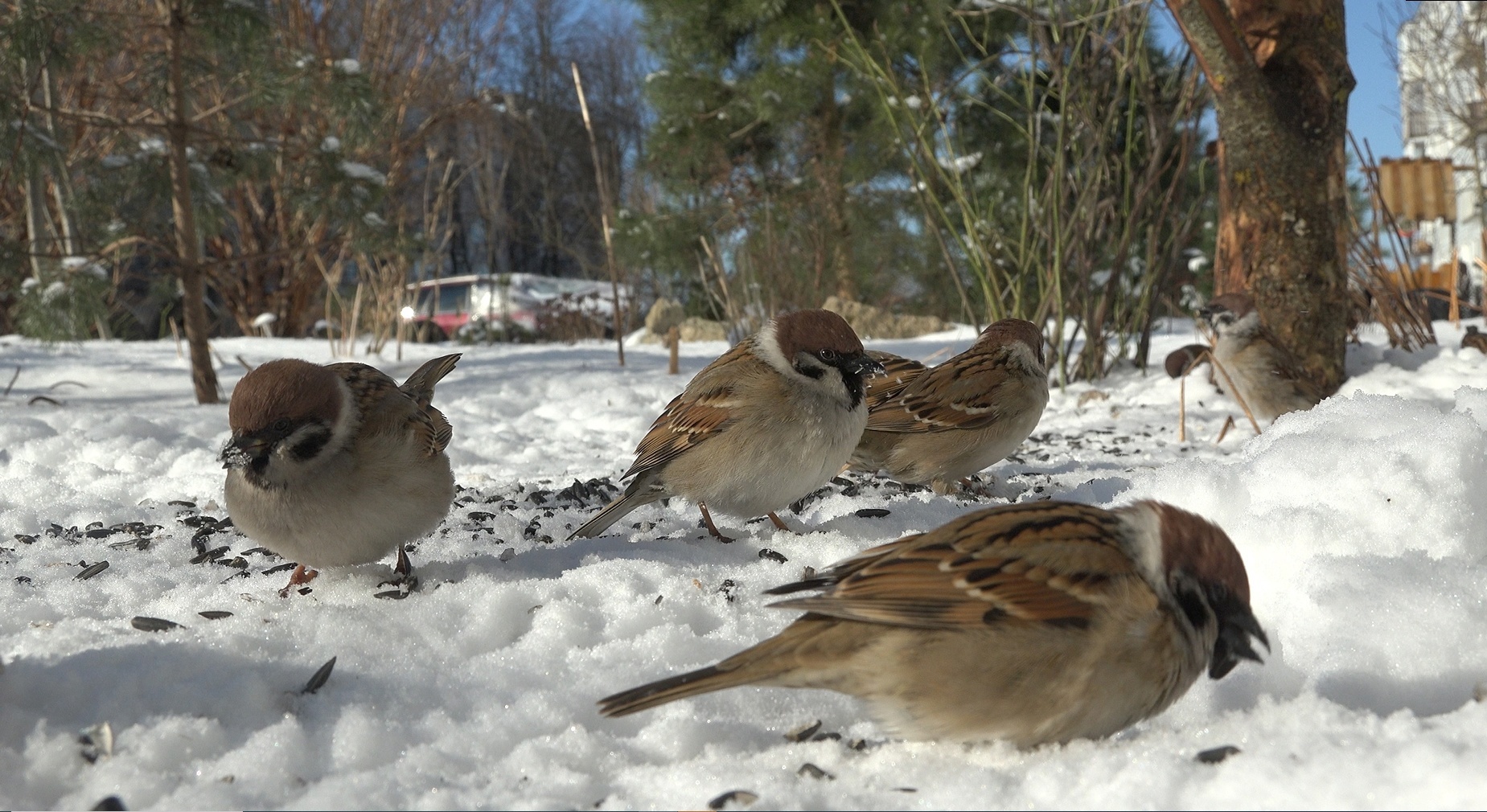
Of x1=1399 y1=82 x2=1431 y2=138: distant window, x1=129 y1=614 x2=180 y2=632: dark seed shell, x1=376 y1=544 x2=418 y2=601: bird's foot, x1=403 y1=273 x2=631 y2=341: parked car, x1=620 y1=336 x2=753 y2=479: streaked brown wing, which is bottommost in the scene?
x1=376 y1=544 x2=418 y2=601: bird's foot

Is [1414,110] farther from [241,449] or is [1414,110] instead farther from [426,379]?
[241,449]

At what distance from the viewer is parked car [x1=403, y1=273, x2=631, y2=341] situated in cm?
1570

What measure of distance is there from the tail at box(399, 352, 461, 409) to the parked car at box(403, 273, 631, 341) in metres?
10.8

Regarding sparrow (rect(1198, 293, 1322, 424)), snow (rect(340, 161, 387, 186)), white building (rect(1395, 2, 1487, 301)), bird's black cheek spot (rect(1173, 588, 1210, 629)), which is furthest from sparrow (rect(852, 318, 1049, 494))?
white building (rect(1395, 2, 1487, 301))

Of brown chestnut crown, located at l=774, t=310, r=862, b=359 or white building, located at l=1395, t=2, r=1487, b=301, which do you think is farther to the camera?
white building, located at l=1395, t=2, r=1487, b=301

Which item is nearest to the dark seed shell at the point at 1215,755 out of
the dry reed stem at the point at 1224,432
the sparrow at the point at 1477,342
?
the dry reed stem at the point at 1224,432

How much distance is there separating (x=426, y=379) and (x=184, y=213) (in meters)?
3.76

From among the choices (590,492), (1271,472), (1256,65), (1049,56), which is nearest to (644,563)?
(590,492)

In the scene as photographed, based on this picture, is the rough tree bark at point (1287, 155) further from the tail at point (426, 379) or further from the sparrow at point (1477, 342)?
the tail at point (426, 379)

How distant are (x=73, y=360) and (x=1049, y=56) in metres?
7.60

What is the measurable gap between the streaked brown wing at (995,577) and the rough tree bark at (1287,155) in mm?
3658

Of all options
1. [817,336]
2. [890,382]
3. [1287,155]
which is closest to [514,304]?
[1287,155]

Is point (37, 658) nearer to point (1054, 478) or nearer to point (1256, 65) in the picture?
point (1054, 478)

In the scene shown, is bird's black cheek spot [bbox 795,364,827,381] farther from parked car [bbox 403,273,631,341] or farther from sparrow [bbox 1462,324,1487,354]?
parked car [bbox 403,273,631,341]
